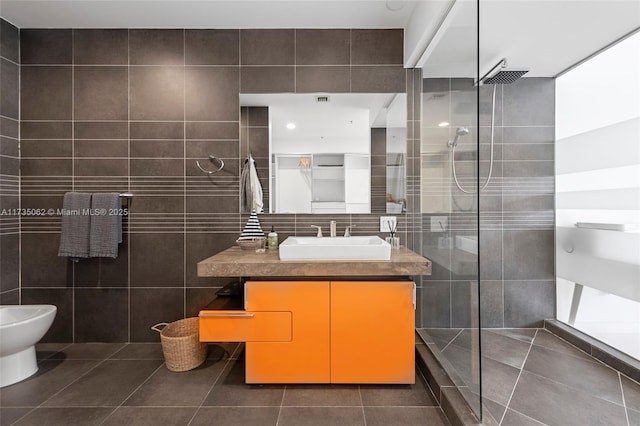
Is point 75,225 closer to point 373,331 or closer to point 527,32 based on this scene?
point 373,331

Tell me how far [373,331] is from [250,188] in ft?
4.35

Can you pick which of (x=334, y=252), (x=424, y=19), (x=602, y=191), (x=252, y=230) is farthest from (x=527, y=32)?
(x=252, y=230)

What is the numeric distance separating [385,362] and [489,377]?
66cm

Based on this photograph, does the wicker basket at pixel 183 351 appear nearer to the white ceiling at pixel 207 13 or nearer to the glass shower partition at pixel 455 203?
the glass shower partition at pixel 455 203

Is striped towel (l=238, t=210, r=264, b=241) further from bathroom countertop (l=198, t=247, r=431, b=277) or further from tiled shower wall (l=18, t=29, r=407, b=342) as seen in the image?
bathroom countertop (l=198, t=247, r=431, b=277)

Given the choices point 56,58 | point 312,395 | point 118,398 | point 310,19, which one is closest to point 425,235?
point 312,395

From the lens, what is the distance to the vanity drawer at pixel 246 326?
1751mm

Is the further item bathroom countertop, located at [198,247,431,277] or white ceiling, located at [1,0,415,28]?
white ceiling, located at [1,0,415,28]

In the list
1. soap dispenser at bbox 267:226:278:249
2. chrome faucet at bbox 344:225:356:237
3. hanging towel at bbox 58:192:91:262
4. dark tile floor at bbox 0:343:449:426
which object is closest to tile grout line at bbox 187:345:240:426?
dark tile floor at bbox 0:343:449:426

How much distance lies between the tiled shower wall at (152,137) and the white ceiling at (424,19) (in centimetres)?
10

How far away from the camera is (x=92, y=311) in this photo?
7.73 ft

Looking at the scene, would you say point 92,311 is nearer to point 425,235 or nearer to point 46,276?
point 46,276

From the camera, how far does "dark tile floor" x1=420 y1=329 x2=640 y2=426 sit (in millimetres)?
1503

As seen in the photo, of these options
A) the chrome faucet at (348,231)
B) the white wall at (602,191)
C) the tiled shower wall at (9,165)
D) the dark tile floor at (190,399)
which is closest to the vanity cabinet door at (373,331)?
the dark tile floor at (190,399)
